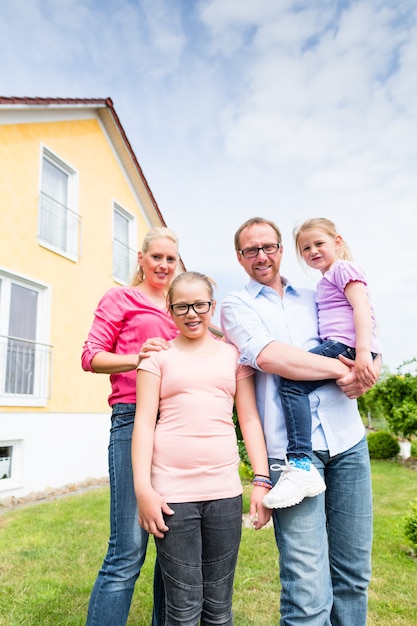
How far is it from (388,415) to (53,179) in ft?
41.5

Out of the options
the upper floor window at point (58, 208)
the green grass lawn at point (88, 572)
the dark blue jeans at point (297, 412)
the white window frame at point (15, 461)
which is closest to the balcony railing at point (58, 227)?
the upper floor window at point (58, 208)

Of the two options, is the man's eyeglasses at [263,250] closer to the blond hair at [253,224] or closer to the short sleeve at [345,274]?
the blond hair at [253,224]

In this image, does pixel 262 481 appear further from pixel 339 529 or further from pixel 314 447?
pixel 339 529

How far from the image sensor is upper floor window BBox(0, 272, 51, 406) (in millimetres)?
9055

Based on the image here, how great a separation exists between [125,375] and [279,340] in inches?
33.4

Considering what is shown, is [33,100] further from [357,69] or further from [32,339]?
[357,69]

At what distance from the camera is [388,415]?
15781mm

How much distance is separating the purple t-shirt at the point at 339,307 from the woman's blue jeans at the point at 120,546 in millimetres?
1090

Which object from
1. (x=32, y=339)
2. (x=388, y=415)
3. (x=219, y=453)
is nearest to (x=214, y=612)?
(x=219, y=453)

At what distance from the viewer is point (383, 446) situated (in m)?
16.2

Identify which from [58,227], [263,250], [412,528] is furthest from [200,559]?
[58,227]

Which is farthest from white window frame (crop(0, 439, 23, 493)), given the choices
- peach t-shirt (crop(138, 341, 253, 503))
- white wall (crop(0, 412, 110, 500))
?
peach t-shirt (crop(138, 341, 253, 503))

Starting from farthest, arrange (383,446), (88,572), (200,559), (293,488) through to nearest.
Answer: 1. (383,446)
2. (88,572)
3. (200,559)
4. (293,488)

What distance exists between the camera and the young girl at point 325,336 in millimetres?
1990
